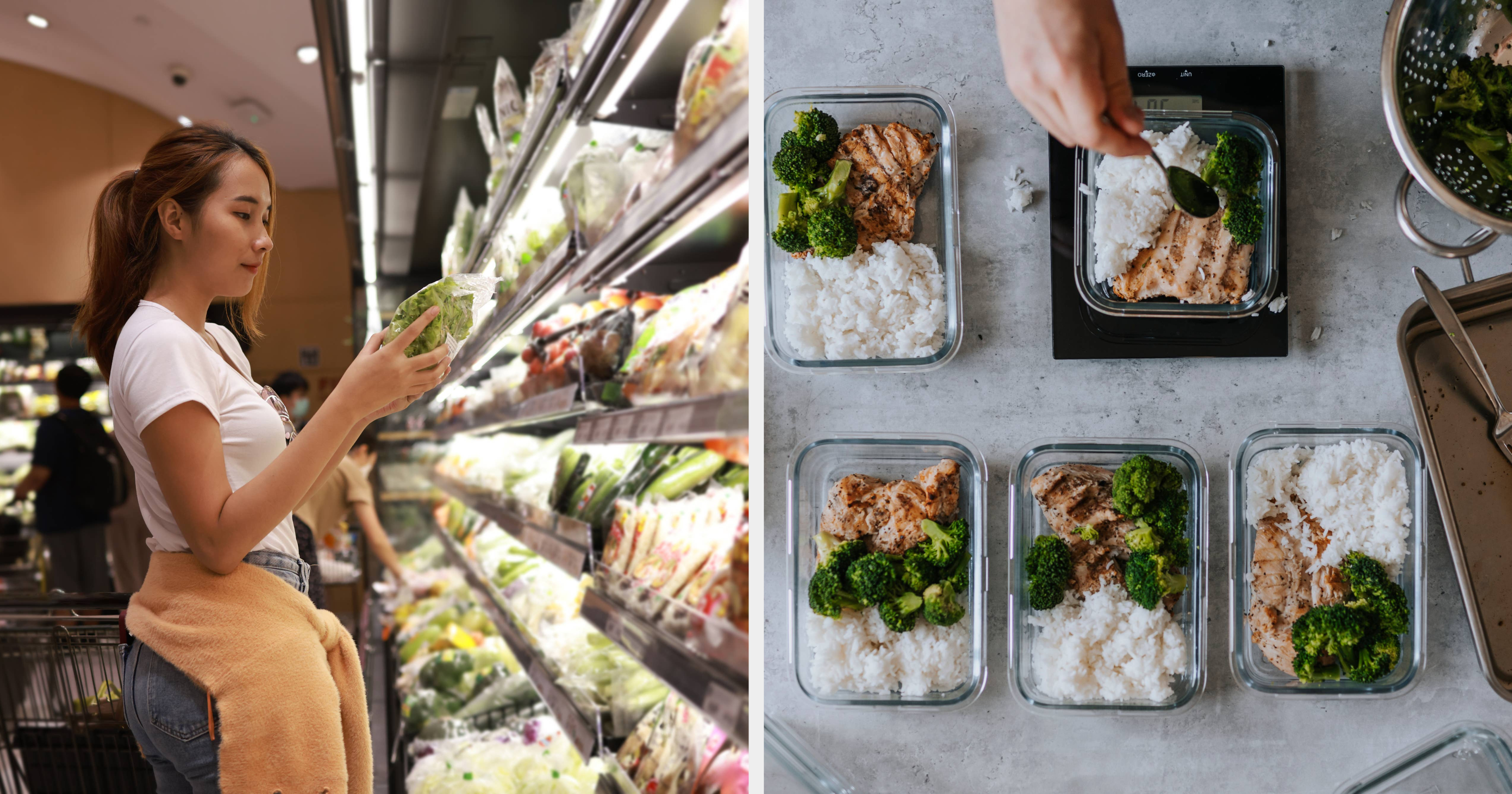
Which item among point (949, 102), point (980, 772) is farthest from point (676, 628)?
point (949, 102)

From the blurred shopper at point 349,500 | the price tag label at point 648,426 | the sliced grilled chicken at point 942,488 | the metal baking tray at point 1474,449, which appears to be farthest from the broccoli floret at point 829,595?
the metal baking tray at point 1474,449

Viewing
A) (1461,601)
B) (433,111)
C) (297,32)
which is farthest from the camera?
(1461,601)

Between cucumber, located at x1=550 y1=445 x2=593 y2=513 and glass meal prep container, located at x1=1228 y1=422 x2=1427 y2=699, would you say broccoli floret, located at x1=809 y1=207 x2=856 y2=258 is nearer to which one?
cucumber, located at x1=550 y1=445 x2=593 y2=513

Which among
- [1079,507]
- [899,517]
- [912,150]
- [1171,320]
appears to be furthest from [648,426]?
[1171,320]

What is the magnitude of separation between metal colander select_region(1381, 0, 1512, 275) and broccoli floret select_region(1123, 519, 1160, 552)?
0.91 metres

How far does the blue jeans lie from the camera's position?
3.57 ft

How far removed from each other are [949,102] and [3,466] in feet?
7.19

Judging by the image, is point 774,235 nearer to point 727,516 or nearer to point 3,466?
point 727,516

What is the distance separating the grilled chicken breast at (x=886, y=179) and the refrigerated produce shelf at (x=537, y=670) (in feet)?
4.33

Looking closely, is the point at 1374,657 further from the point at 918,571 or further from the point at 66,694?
the point at 66,694

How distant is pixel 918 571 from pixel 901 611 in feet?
0.33

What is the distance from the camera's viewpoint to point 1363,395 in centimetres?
212

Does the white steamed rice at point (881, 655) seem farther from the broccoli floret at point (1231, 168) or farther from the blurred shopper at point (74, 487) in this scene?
the blurred shopper at point (74, 487)

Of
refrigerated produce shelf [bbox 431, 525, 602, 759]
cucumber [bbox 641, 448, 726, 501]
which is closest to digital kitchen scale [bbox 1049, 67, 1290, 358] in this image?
cucumber [bbox 641, 448, 726, 501]
